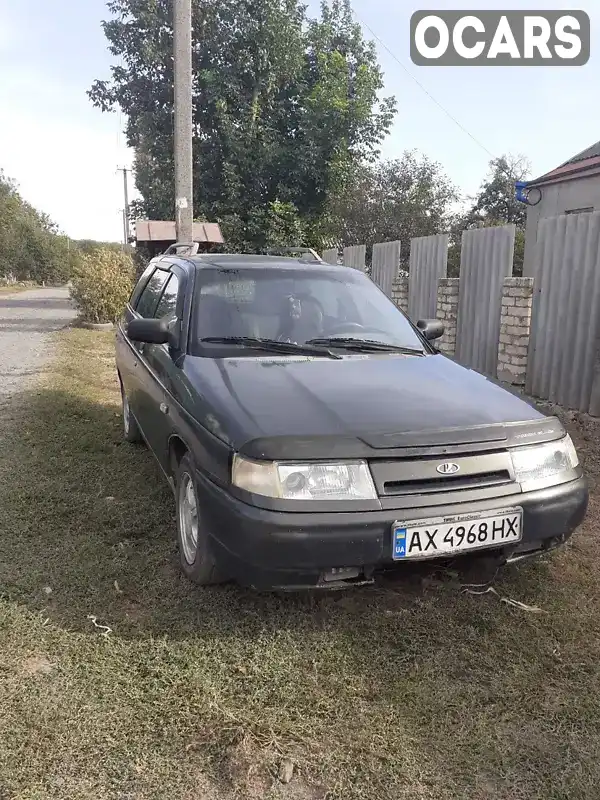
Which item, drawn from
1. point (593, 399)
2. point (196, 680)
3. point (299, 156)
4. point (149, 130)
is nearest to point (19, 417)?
point (196, 680)

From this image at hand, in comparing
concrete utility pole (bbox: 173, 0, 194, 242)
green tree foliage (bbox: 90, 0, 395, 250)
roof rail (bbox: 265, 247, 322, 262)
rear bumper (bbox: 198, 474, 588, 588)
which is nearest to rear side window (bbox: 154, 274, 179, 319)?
roof rail (bbox: 265, 247, 322, 262)

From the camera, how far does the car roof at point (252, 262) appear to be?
13.4 ft

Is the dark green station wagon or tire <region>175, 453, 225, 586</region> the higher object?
the dark green station wagon

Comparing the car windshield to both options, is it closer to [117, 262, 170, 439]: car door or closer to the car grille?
[117, 262, 170, 439]: car door

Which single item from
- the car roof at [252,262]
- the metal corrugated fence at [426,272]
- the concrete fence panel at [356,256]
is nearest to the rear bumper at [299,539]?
the car roof at [252,262]

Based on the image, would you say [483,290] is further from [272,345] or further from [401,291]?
[272,345]

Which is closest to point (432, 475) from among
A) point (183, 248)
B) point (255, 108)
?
point (183, 248)

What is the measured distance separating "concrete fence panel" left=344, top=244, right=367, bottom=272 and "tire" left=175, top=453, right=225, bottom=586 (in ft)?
29.6

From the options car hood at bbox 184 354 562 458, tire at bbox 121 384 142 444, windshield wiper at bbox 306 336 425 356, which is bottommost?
tire at bbox 121 384 142 444

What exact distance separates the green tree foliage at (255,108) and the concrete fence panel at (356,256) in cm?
691

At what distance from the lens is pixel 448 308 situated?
8211mm

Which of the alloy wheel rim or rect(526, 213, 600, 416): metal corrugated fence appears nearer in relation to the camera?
the alloy wheel rim

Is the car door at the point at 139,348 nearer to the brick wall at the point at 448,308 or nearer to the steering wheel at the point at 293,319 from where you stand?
the steering wheel at the point at 293,319

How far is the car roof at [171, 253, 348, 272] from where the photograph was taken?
13.4 ft
